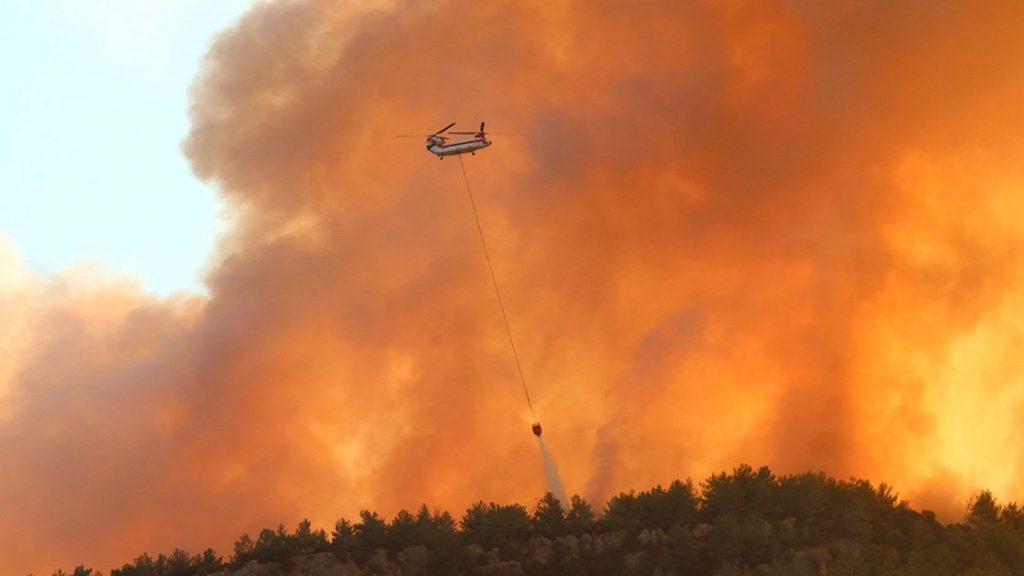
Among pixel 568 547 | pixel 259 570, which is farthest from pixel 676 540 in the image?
pixel 259 570

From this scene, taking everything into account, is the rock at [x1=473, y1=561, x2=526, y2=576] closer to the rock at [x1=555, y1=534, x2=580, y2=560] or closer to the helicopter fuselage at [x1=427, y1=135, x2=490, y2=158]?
the rock at [x1=555, y1=534, x2=580, y2=560]

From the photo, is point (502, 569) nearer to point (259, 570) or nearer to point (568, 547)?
point (568, 547)

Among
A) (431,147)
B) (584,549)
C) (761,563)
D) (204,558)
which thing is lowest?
(761,563)

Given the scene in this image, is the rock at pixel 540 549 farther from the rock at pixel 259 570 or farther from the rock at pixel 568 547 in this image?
the rock at pixel 259 570

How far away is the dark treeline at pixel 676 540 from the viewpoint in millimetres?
116125

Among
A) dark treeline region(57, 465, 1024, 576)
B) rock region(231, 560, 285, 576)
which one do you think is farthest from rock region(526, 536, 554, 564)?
rock region(231, 560, 285, 576)

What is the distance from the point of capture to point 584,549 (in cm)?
12606

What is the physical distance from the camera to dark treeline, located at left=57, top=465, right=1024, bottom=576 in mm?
116125

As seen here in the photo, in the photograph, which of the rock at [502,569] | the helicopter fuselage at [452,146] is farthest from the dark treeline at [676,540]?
the helicopter fuselage at [452,146]

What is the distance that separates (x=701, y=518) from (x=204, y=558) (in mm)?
59774

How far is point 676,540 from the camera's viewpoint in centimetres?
11825

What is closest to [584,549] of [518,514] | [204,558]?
[518,514]

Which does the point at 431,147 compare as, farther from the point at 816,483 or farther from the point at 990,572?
the point at 990,572

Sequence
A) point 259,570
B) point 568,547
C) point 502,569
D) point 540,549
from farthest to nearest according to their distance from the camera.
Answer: point 568,547, point 540,549, point 502,569, point 259,570
